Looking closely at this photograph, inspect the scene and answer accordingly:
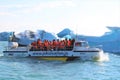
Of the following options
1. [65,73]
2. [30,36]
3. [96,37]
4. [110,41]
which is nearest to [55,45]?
[65,73]

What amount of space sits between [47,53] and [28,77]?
9980 millimetres

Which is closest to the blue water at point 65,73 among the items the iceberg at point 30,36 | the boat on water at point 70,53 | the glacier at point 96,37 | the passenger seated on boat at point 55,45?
the boat on water at point 70,53

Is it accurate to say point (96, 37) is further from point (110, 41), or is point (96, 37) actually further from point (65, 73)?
point (65, 73)

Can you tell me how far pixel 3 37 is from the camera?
79688 mm

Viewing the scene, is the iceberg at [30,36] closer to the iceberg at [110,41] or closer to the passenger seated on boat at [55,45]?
the iceberg at [110,41]

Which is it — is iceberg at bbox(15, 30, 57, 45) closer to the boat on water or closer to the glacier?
the glacier

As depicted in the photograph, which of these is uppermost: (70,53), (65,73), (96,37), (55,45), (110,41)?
(96,37)

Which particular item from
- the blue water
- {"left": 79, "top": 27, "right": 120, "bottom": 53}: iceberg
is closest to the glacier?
{"left": 79, "top": 27, "right": 120, "bottom": 53}: iceberg

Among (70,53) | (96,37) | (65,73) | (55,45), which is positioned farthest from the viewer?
(96,37)

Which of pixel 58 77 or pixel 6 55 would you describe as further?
pixel 6 55

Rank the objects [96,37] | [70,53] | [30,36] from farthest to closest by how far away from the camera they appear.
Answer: [30,36]
[96,37]
[70,53]

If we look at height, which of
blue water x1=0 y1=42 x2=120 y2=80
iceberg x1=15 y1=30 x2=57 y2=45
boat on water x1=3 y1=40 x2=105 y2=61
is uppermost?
iceberg x1=15 y1=30 x2=57 y2=45

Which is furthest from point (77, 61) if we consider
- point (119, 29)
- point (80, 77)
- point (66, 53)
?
point (119, 29)

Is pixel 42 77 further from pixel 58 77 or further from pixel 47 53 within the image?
pixel 47 53
